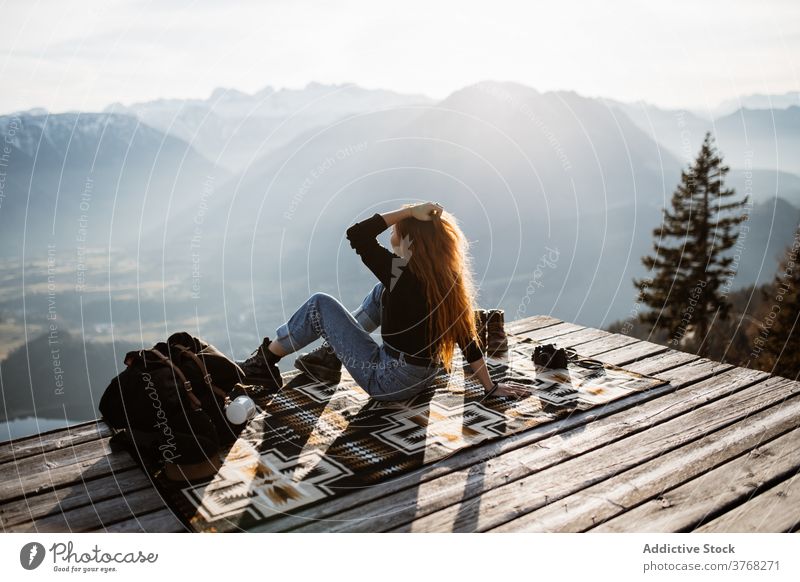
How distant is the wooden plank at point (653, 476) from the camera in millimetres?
2639

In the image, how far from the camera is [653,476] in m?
2.94

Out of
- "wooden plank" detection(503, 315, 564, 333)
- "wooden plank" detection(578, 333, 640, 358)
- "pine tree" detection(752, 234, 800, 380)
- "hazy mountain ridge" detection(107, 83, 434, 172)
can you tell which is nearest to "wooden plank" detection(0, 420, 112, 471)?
"hazy mountain ridge" detection(107, 83, 434, 172)

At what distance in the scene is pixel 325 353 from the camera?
4.12 metres

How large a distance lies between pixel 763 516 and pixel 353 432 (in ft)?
5.74

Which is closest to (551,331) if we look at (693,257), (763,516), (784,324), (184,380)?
(763,516)

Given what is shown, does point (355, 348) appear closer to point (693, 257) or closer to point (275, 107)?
point (275, 107)

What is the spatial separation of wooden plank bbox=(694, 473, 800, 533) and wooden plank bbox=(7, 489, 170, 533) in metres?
2.10

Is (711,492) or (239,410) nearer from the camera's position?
(711,492)

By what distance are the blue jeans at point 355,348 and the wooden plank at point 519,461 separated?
26.4 inches

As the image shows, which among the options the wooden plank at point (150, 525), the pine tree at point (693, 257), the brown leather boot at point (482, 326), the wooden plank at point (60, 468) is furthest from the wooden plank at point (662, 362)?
the pine tree at point (693, 257)

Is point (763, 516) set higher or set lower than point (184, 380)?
lower

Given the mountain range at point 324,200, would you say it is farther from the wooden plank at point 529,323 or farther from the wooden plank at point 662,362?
the wooden plank at point 662,362
